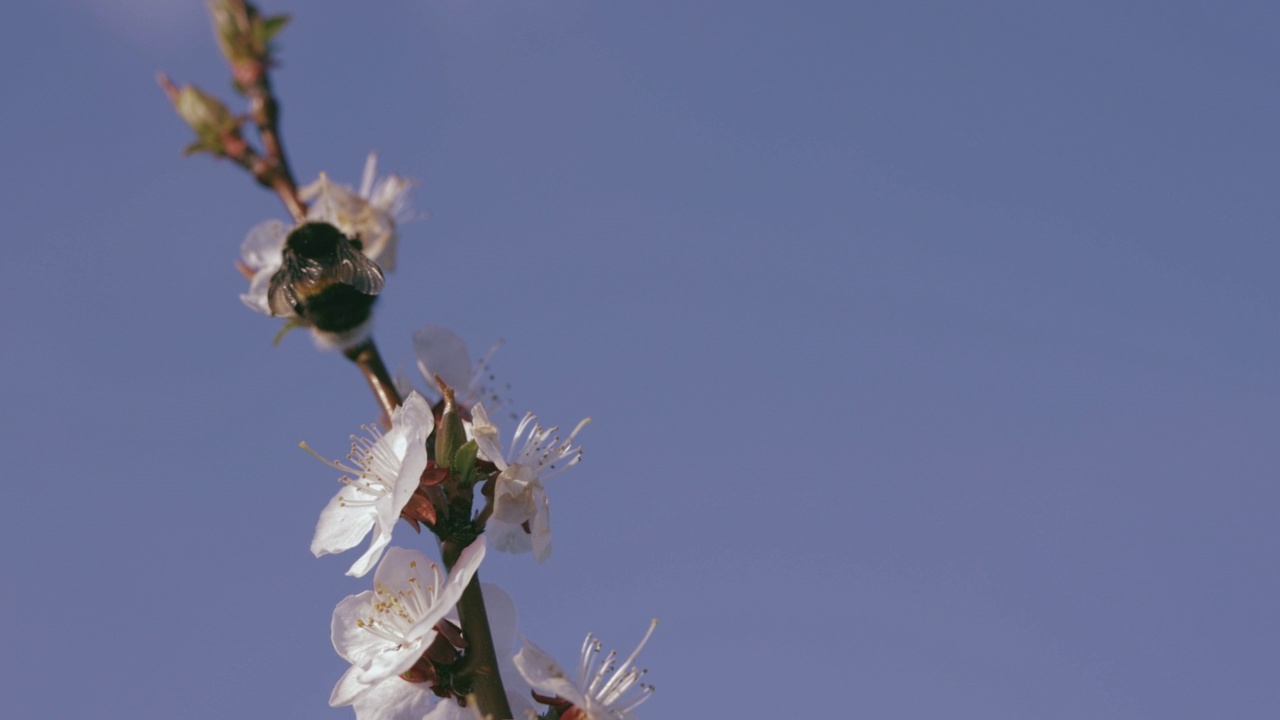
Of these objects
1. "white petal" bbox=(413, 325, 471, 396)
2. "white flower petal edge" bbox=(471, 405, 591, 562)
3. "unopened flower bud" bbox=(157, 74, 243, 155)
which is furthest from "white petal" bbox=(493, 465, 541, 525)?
"unopened flower bud" bbox=(157, 74, 243, 155)

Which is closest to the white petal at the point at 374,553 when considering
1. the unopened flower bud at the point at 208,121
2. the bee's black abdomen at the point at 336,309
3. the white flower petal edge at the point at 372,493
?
the white flower petal edge at the point at 372,493

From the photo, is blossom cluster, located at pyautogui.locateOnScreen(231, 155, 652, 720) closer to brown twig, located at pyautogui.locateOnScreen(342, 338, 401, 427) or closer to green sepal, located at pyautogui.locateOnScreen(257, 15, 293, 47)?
brown twig, located at pyautogui.locateOnScreen(342, 338, 401, 427)

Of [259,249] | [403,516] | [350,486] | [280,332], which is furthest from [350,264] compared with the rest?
[259,249]

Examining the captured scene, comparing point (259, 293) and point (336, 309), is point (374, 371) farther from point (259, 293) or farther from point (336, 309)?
point (259, 293)

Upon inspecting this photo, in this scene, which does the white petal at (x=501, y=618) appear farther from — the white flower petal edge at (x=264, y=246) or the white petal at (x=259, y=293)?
the white flower petal edge at (x=264, y=246)

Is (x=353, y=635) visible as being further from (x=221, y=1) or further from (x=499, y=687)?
(x=221, y=1)

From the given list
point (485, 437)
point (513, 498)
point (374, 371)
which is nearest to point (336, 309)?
point (374, 371)
